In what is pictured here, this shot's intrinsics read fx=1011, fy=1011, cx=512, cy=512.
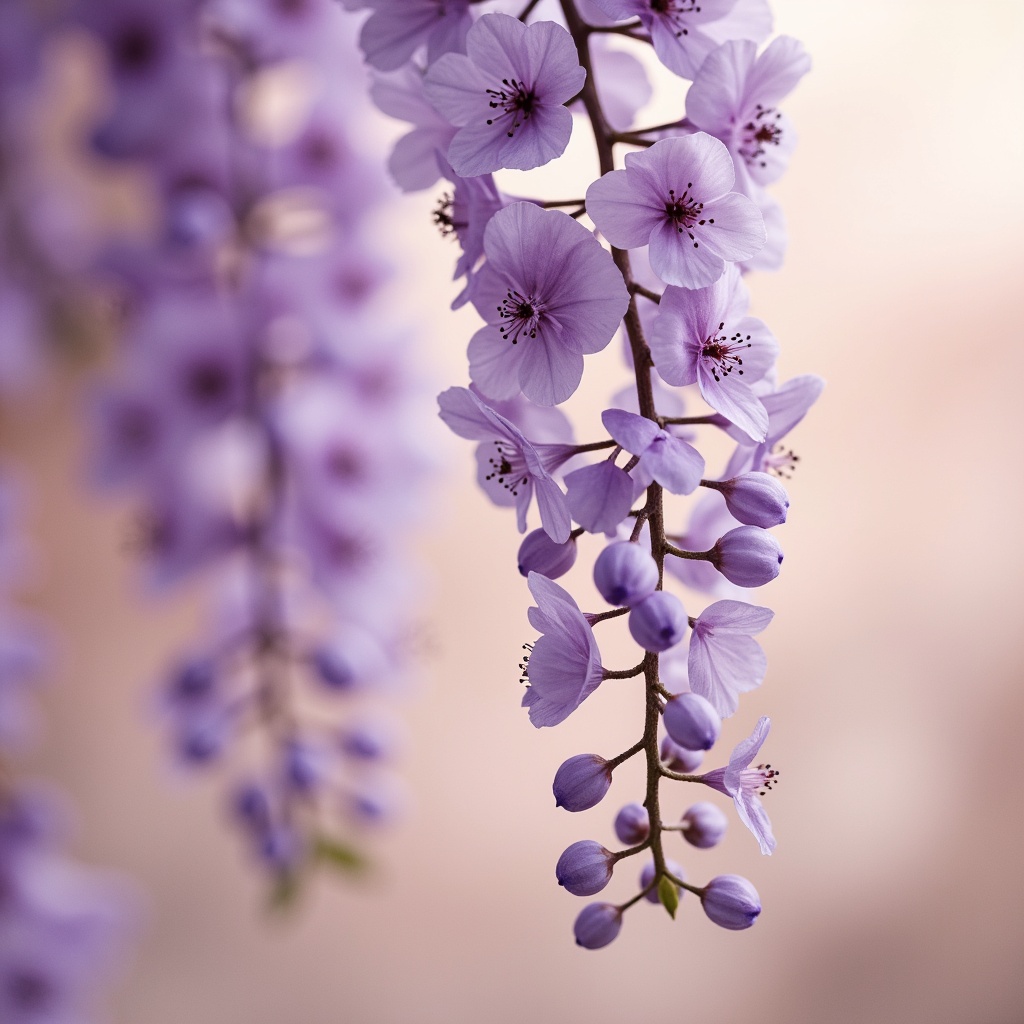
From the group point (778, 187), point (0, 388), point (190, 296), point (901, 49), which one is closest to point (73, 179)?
point (0, 388)

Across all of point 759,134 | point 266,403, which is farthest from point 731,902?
point 266,403

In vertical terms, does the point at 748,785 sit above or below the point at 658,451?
below

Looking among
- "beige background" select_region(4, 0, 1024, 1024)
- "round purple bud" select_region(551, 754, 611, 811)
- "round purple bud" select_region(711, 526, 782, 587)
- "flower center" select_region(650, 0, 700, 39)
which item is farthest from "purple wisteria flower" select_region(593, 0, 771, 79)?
"beige background" select_region(4, 0, 1024, 1024)

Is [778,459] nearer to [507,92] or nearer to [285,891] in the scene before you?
[507,92]

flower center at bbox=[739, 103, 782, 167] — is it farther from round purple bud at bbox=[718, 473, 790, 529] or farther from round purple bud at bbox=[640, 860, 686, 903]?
round purple bud at bbox=[640, 860, 686, 903]

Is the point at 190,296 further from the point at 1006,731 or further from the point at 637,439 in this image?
the point at 1006,731

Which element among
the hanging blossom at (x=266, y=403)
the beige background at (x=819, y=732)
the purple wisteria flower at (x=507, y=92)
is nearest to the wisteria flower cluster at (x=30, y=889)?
the hanging blossom at (x=266, y=403)
